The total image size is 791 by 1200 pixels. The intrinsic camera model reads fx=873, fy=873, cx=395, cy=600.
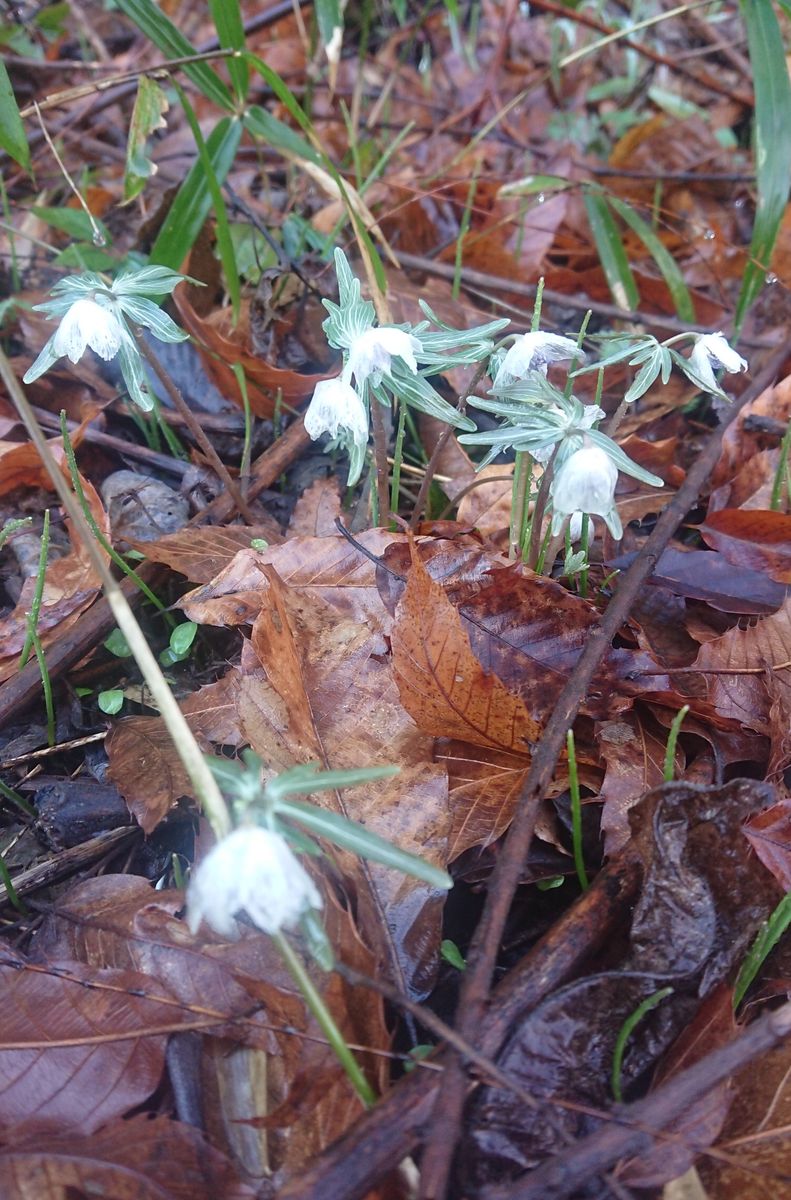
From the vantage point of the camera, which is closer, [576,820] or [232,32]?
[576,820]

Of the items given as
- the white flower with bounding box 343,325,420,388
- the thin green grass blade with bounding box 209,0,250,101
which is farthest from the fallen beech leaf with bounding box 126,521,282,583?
the thin green grass blade with bounding box 209,0,250,101

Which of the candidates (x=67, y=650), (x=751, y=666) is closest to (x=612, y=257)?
(x=751, y=666)

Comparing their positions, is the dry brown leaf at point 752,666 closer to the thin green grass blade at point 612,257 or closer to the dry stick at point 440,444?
the dry stick at point 440,444

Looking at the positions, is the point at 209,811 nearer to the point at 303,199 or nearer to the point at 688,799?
the point at 688,799

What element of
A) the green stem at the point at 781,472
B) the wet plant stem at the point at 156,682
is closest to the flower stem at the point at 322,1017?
the wet plant stem at the point at 156,682

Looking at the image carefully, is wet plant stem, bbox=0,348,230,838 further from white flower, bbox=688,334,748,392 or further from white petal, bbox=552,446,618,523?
white flower, bbox=688,334,748,392

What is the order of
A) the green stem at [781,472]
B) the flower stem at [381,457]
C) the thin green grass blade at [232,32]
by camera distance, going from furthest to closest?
the thin green grass blade at [232,32]
the green stem at [781,472]
the flower stem at [381,457]

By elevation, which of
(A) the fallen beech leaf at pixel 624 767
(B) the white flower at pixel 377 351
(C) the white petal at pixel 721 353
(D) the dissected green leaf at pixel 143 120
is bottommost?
(A) the fallen beech leaf at pixel 624 767

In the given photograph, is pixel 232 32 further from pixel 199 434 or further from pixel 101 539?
pixel 101 539
